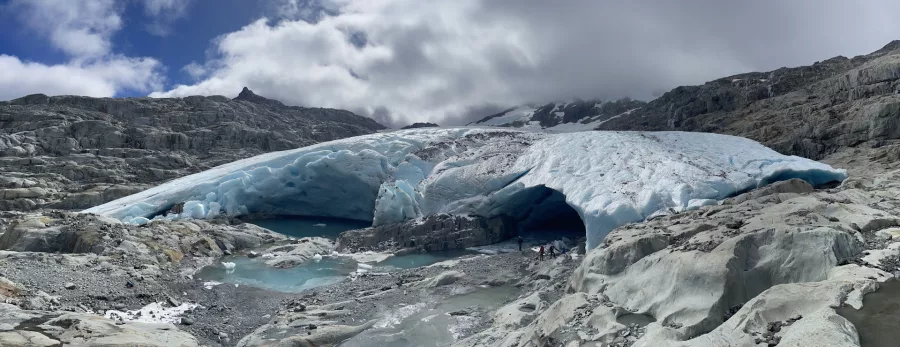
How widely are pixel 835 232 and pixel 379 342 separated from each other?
11.1 meters

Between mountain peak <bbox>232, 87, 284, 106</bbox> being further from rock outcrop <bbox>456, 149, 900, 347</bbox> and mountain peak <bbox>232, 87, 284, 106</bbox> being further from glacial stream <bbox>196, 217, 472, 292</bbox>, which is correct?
rock outcrop <bbox>456, 149, 900, 347</bbox>

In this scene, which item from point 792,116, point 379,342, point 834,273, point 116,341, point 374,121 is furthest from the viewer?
point 374,121

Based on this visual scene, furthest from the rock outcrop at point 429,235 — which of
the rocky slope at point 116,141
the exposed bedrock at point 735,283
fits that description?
the rocky slope at point 116,141

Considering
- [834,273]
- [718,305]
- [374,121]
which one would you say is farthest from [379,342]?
[374,121]

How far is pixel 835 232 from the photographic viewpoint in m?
9.61

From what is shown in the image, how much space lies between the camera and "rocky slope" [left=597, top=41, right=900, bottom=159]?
3306cm

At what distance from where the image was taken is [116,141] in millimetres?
72875

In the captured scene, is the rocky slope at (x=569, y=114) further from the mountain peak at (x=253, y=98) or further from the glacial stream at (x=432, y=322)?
the glacial stream at (x=432, y=322)

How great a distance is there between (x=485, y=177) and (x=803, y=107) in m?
31.3

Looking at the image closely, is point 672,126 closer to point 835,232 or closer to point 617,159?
point 617,159

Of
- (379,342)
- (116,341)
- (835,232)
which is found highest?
(835,232)

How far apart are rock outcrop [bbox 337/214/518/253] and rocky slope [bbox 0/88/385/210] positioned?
33.2 meters

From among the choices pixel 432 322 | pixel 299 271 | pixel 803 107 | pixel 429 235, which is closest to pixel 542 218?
pixel 429 235

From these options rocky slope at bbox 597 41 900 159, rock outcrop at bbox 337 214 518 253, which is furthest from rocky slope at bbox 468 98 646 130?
rock outcrop at bbox 337 214 518 253
